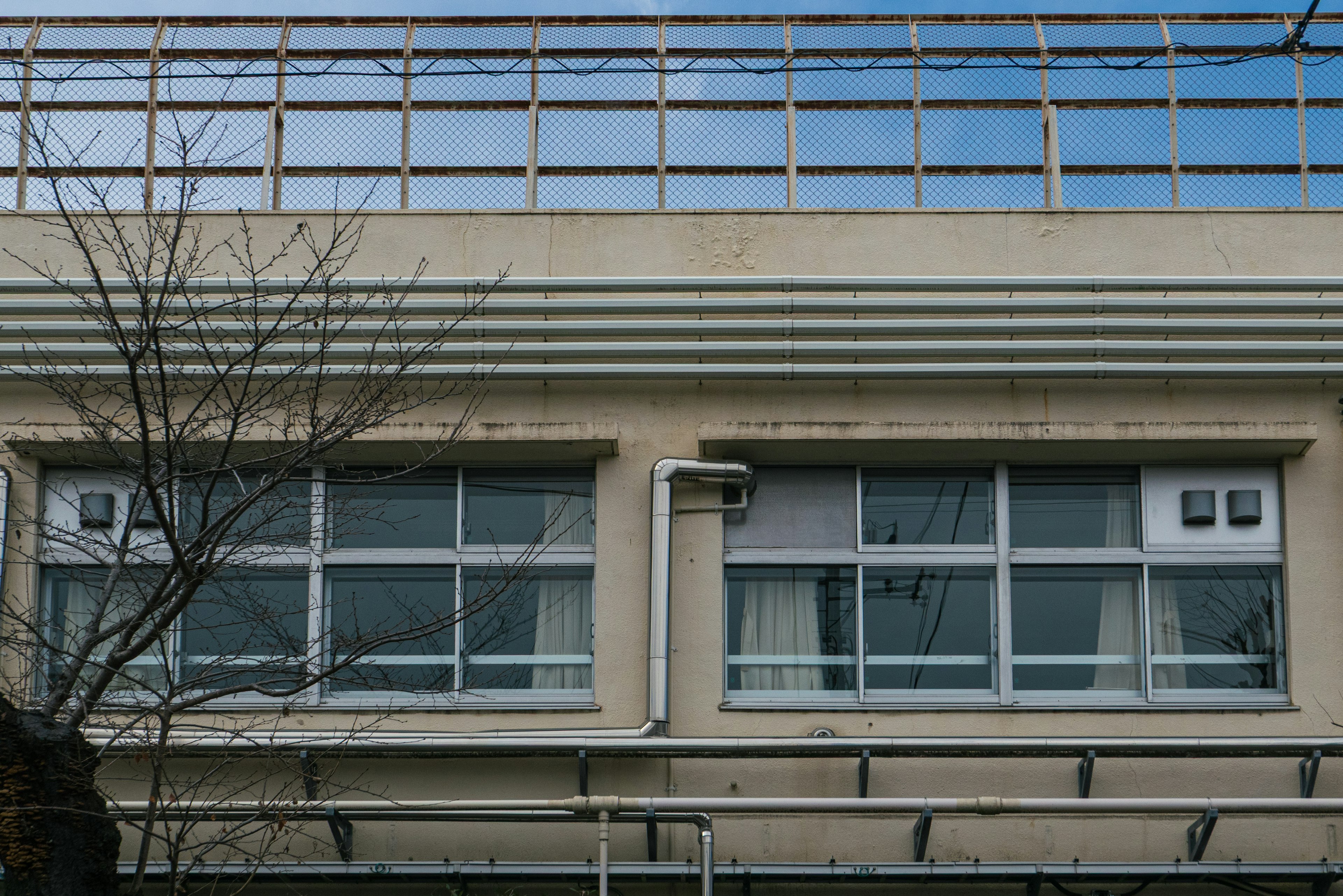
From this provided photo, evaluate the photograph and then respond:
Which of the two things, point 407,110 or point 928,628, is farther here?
point 407,110

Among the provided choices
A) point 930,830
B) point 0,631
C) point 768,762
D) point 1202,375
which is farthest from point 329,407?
point 1202,375

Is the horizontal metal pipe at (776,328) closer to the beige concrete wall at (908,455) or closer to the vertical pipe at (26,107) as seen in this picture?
the beige concrete wall at (908,455)

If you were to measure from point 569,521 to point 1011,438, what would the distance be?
3264 mm

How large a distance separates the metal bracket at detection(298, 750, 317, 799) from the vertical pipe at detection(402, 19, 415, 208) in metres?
4.28

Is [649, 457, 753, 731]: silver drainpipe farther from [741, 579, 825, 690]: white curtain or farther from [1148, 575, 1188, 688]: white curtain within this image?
[1148, 575, 1188, 688]: white curtain

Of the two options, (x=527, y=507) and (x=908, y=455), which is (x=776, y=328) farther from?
(x=527, y=507)

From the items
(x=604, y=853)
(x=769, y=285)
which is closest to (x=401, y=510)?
(x=604, y=853)

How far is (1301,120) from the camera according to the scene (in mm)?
10922

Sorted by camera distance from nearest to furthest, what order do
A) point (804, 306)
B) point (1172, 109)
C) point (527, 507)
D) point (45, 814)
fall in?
point (45, 814)
point (804, 306)
point (527, 507)
point (1172, 109)

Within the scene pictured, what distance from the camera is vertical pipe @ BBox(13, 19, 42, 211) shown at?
10742 mm

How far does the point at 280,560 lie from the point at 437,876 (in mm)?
2589

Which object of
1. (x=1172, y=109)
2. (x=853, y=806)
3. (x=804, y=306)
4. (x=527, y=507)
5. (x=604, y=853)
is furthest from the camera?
(x=1172, y=109)

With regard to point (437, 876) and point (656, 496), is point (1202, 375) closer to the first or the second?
point (656, 496)

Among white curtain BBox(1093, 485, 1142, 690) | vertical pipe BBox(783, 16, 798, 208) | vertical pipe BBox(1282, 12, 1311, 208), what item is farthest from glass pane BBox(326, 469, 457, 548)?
vertical pipe BBox(1282, 12, 1311, 208)
